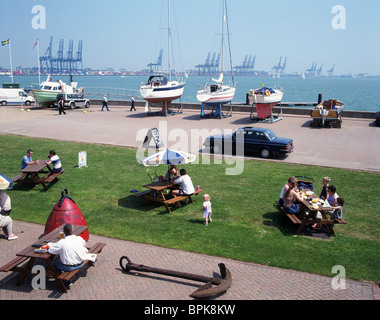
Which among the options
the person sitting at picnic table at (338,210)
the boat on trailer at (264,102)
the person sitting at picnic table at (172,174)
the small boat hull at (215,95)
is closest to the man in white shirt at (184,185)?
the person sitting at picnic table at (172,174)

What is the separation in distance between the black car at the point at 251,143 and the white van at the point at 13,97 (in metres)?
30.9

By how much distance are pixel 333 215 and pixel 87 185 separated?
888 centimetres

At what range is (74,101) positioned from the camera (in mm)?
40156

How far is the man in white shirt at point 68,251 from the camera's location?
7.49 m

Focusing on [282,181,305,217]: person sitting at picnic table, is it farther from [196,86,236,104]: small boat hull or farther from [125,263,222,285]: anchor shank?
[196,86,236,104]: small boat hull

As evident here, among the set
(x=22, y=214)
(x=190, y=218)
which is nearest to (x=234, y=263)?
(x=190, y=218)

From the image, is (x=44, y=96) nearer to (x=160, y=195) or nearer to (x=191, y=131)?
(x=191, y=131)

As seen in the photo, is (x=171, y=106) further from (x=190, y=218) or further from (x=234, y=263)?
(x=234, y=263)

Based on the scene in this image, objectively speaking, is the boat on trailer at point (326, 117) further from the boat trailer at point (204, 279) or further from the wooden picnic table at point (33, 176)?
the boat trailer at point (204, 279)

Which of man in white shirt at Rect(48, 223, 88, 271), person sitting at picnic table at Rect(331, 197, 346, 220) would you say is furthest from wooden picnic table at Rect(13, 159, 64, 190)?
person sitting at picnic table at Rect(331, 197, 346, 220)

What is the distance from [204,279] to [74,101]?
36.1 meters

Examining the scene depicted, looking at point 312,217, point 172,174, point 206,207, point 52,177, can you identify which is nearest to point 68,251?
point 206,207

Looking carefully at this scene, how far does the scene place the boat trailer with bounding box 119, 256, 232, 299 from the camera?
7164 mm

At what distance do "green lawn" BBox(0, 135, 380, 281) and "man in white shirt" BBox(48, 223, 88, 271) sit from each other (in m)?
2.43
